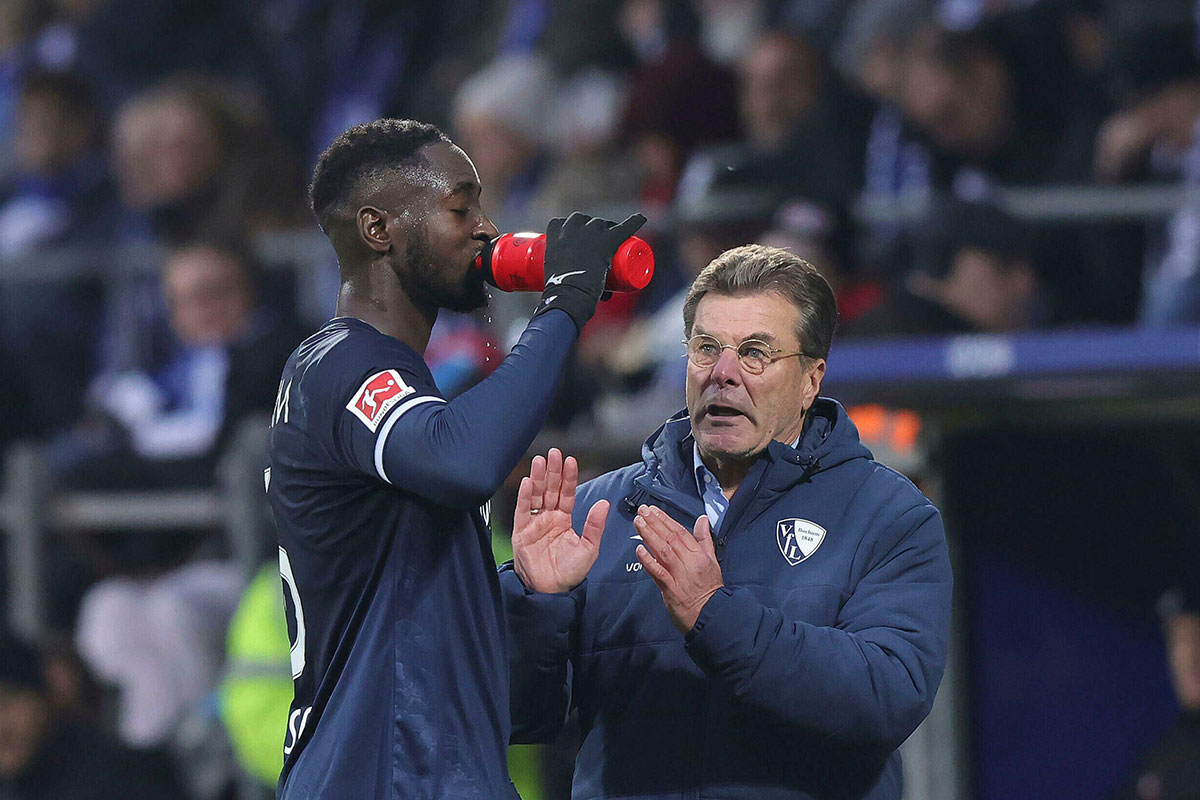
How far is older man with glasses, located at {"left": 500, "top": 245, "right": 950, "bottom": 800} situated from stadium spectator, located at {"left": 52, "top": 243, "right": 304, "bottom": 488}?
4.18 meters

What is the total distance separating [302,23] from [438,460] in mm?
7831

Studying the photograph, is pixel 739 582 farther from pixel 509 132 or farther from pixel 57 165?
pixel 57 165

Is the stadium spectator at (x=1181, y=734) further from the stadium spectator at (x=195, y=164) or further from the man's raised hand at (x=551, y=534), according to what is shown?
the stadium spectator at (x=195, y=164)

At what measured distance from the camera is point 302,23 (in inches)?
393

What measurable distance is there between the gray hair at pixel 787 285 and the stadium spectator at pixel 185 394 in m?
4.22

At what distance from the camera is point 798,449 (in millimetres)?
3150

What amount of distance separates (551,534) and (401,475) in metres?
0.52

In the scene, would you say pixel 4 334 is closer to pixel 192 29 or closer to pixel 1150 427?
pixel 192 29

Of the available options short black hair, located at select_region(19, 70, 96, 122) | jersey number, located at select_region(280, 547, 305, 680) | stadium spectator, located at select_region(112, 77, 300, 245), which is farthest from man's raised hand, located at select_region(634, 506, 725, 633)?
short black hair, located at select_region(19, 70, 96, 122)

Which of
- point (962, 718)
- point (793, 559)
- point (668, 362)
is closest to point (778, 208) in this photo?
point (668, 362)

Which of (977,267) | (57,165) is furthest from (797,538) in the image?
(57,165)

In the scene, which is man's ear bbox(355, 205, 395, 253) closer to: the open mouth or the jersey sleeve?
the jersey sleeve

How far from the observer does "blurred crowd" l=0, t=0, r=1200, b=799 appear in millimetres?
6148

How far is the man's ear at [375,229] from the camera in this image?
284 cm
